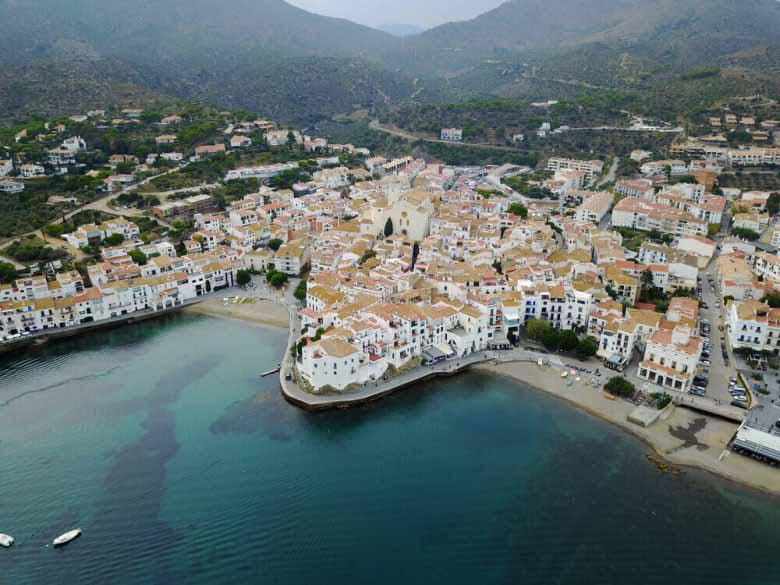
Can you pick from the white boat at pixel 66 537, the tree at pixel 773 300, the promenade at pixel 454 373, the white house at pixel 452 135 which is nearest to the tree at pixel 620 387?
the promenade at pixel 454 373

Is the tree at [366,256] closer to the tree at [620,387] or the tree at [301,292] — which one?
the tree at [301,292]

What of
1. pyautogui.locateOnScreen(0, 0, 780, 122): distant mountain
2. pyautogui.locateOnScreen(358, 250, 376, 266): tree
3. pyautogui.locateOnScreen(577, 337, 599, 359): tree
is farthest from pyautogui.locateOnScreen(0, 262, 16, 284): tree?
pyautogui.locateOnScreen(0, 0, 780, 122): distant mountain

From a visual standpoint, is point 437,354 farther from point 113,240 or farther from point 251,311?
point 113,240

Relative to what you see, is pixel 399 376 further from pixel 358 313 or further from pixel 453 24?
pixel 453 24

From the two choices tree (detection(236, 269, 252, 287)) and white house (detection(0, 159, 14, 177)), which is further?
white house (detection(0, 159, 14, 177))

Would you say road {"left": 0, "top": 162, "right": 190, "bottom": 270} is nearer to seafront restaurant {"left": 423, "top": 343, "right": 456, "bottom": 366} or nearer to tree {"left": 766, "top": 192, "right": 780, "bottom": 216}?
seafront restaurant {"left": 423, "top": 343, "right": 456, "bottom": 366}

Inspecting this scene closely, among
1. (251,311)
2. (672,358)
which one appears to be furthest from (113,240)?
(672,358)
